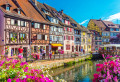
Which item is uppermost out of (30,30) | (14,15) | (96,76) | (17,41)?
(14,15)

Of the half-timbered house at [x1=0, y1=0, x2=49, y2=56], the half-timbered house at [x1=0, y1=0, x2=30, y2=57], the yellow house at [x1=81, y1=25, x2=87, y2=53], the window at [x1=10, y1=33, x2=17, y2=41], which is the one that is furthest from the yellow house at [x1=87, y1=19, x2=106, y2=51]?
the window at [x1=10, y1=33, x2=17, y2=41]

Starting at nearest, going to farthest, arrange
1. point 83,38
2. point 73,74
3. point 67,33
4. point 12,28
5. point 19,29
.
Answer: point 73,74
point 12,28
point 19,29
point 67,33
point 83,38

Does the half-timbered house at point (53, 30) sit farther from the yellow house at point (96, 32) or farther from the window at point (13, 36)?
the yellow house at point (96, 32)

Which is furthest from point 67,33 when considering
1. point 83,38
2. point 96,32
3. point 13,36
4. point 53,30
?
point 96,32

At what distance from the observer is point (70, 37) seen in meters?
35.9

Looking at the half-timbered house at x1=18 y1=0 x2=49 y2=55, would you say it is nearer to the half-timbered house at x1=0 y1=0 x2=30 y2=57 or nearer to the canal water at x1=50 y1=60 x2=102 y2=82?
the half-timbered house at x1=0 y1=0 x2=30 y2=57

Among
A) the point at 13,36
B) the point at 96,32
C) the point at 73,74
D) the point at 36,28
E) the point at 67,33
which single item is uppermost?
the point at 96,32

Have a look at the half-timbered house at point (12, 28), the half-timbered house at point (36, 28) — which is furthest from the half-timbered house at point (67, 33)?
the half-timbered house at point (12, 28)

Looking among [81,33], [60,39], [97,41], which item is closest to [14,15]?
[60,39]

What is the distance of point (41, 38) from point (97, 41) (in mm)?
31170

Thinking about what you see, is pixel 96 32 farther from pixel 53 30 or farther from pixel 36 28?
pixel 36 28

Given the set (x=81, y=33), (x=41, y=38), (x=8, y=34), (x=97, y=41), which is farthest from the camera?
(x=97, y=41)

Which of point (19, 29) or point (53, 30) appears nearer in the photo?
point (19, 29)

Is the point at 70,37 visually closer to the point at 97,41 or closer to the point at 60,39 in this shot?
the point at 60,39
